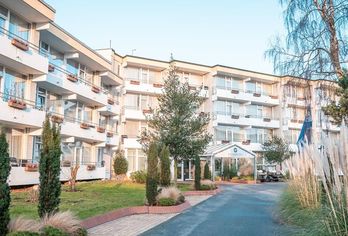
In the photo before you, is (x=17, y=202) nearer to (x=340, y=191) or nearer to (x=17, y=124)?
(x=17, y=124)

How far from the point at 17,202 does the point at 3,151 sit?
767 centimetres

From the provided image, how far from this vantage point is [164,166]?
1888cm

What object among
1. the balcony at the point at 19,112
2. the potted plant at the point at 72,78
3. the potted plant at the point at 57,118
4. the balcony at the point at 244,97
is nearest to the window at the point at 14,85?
the balcony at the point at 19,112

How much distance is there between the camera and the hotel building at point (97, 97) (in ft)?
67.7

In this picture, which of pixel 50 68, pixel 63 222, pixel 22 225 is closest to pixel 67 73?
pixel 50 68

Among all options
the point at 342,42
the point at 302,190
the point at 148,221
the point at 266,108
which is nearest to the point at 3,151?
the point at 148,221

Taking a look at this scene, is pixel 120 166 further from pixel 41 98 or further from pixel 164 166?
pixel 164 166

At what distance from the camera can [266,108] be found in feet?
175

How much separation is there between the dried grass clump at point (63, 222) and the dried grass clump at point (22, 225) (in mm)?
199

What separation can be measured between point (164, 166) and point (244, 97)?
106 ft

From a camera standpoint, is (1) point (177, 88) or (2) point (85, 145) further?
(2) point (85, 145)

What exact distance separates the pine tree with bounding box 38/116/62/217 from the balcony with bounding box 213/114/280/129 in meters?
37.8

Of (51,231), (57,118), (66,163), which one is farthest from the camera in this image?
(66,163)

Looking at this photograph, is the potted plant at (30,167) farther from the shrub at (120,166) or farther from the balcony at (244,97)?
the balcony at (244,97)
